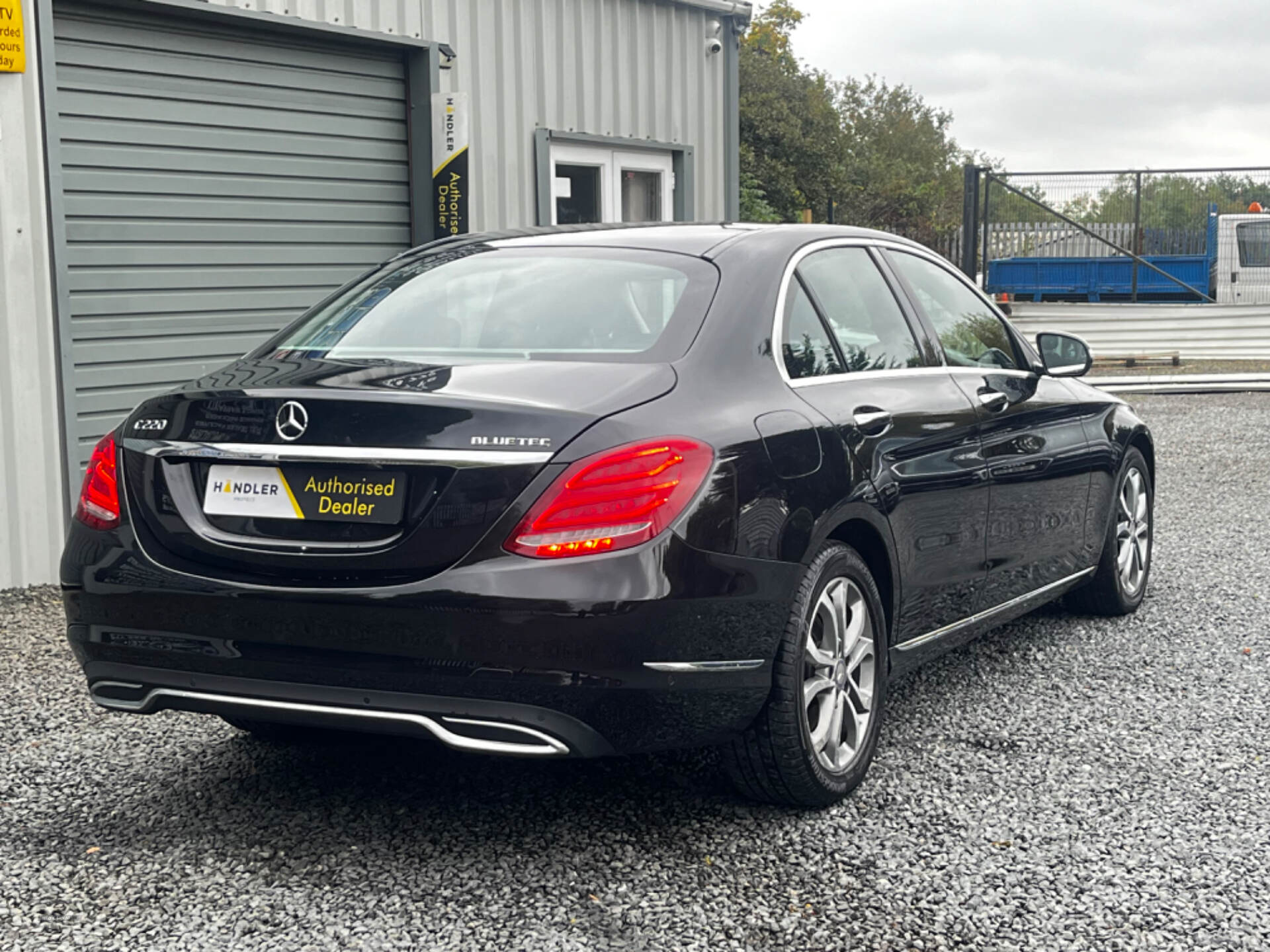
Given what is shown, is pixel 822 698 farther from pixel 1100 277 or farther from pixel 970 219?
pixel 1100 277

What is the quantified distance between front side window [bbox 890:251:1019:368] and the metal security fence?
55.5 ft

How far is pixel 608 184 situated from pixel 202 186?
3.61 m

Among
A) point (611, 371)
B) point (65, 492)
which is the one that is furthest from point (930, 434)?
point (65, 492)

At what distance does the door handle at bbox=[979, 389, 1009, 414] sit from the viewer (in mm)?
5008

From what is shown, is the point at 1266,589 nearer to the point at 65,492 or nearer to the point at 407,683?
the point at 407,683

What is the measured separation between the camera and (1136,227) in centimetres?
2317

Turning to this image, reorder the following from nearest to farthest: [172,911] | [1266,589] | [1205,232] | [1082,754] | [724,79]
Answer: [172,911] < [1082,754] < [1266,589] < [724,79] < [1205,232]

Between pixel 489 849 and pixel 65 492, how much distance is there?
15.1 feet

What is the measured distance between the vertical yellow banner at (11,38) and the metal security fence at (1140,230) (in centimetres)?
1662

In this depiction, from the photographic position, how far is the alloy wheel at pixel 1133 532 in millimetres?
6297

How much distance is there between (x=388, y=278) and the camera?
4598 mm

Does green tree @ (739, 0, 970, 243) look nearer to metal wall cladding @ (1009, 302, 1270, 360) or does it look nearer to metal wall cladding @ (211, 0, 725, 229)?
metal wall cladding @ (1009, 302, 1270, 360)

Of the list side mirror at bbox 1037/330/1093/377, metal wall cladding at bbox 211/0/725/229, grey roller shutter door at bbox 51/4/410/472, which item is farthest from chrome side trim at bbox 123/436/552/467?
metal wall cladding at bbox 211/0/725/229

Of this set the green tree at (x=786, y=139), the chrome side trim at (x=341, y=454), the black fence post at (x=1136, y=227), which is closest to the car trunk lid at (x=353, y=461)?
the chrome side trim at (x=341, y=454)
